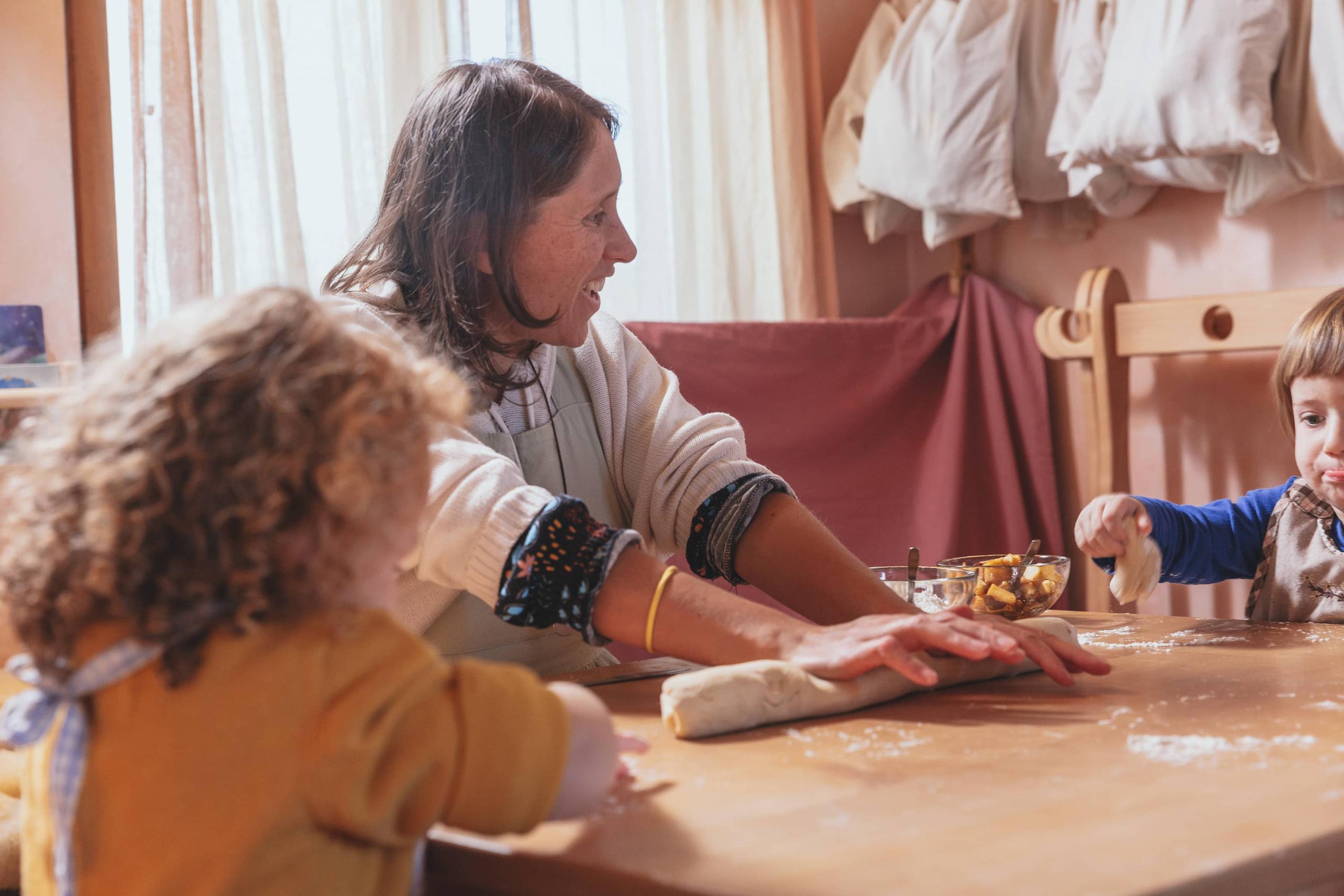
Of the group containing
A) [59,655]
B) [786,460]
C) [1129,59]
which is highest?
[1129,59]

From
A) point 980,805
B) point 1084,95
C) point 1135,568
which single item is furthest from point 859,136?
point 980,805

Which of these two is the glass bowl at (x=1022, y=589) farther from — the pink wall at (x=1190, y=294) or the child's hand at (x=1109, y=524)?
the pink wall at (x=1190, y=294)

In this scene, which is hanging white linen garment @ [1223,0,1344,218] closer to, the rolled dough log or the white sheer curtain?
the white sheer curtain

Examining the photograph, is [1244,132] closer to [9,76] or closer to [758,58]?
[758,58]

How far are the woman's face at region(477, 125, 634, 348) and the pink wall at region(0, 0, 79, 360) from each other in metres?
0.80

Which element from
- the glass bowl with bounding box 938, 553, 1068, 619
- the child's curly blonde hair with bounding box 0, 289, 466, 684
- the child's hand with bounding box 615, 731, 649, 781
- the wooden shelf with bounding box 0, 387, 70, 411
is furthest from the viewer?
the wooden shelf with bounding box 0, 387, 70, 411

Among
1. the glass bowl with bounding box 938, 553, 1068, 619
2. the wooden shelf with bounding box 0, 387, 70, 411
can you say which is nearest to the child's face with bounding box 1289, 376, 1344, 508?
the glass bowl with bounding box 938, 553, 1068, 619

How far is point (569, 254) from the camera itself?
1290mm

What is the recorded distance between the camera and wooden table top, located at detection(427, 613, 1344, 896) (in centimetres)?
58

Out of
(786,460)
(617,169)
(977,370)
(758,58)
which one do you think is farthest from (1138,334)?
(617,169)

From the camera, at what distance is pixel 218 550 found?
0.55 meters

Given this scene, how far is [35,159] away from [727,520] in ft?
3.68

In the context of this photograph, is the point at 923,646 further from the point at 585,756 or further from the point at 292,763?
the point at 292,763

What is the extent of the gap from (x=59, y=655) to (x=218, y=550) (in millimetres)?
100
